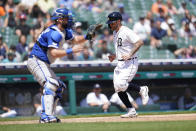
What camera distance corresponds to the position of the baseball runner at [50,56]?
7.38 metres

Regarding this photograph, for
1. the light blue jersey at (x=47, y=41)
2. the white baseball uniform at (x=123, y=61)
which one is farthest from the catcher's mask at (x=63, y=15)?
the white baseball uniform at (x=123, y=61)

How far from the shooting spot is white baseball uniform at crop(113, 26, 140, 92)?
26.5 ft

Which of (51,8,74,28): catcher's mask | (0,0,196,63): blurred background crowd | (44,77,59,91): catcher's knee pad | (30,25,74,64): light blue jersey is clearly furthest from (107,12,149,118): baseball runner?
(0,0,196,63): blurred background crowd

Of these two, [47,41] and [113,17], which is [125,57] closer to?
[113,17]

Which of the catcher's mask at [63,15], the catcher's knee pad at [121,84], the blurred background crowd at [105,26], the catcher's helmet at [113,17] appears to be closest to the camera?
the catcher's mask at [63,15]

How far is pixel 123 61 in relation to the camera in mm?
8188

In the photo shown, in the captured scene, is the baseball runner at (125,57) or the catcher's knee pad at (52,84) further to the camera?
the baseball runner at (125,57)

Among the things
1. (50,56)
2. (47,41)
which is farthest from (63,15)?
(50,56)

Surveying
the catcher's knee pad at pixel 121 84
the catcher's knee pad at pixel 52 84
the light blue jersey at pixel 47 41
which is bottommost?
the catcher's knee pad at pixel 121 84

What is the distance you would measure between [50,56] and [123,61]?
127 cm

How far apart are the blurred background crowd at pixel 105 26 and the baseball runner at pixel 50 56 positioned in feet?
15.2

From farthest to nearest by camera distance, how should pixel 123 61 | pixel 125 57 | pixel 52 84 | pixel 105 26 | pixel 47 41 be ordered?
1. pixel 105 26
2. pixel 123 61
3. pixel 125 57
4. pixel 47 41
5. pixel 52 84

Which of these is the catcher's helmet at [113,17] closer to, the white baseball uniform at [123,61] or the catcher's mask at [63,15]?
the white baseball uniform at [123,61]

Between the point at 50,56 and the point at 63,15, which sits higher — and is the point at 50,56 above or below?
below
